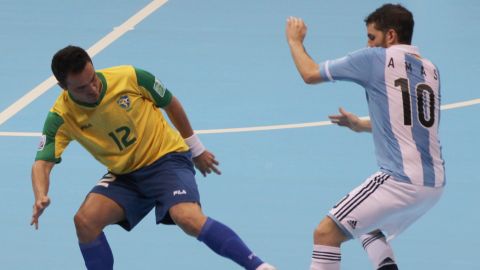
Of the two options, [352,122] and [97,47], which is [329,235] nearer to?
[352,122]

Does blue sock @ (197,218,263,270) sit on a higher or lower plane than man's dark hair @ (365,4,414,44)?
lower

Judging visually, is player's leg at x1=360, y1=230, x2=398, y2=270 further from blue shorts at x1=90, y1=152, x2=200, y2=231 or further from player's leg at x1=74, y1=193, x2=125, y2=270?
player's leg at x1=74, y1=193, x2=125, y2=270

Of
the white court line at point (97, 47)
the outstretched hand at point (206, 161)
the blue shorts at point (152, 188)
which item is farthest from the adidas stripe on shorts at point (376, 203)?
the white court line at point (97, 47)

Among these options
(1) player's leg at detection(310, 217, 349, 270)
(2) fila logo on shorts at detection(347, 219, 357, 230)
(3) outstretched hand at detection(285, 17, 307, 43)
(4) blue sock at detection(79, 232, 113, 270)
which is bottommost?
(4) blue sock at detection(79, 232, 113, 270)

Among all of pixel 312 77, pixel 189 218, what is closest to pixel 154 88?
pixel 189 218

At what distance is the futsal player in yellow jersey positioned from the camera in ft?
20.3

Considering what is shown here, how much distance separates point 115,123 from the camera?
640cm

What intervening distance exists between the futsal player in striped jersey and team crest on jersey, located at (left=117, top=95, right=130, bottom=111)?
1.10 metres

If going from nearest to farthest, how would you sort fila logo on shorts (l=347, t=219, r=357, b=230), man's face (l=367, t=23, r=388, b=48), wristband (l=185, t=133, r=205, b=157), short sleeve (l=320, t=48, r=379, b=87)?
1. fila logo on shorts (l=347, t=219, r=357, b=230)
2. short sleeve (l=320, t=48, r=379, b=87)
3. man's face (l=367, t=23, r=388, b=48)
4. wristband (l=185, t=133, r=205, b=157)

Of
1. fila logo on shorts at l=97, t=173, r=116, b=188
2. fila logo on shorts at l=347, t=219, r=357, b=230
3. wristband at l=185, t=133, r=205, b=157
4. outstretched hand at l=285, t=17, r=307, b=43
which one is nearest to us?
fila logo on shorts at l=347, t=219, r=357, b=230

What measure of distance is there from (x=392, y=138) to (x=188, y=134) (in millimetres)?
1264

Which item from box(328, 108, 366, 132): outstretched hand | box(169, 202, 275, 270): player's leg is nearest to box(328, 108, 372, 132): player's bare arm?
box(328, 108, 366, 132): outstretched hand

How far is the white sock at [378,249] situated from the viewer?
627 cm

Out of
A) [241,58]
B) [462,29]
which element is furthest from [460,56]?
[241,58]
